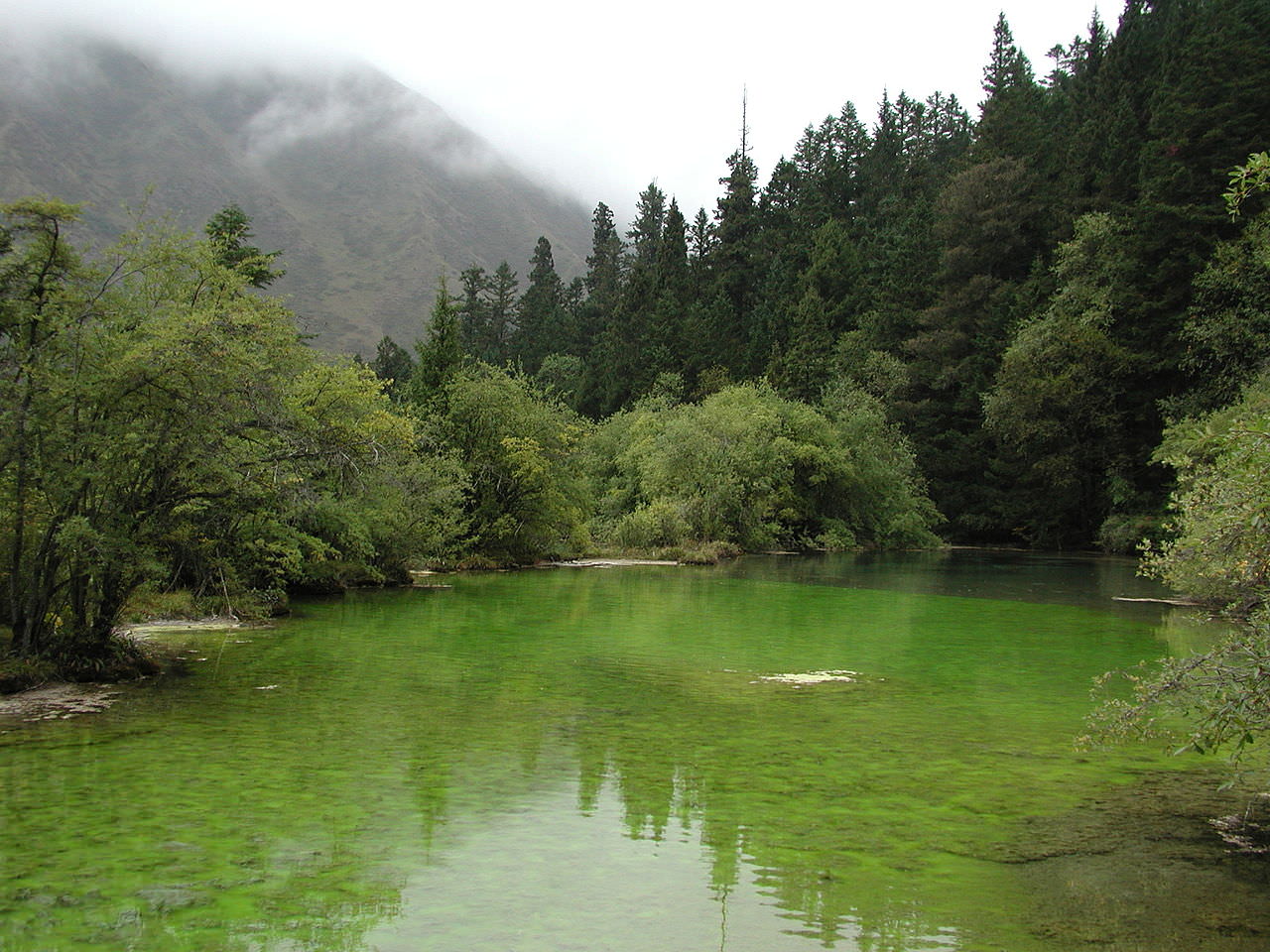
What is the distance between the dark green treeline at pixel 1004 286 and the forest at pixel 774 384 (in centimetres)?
26

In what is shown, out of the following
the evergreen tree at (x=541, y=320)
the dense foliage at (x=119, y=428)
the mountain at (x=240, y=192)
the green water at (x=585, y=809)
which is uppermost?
the mountain at (x=240, y=192)

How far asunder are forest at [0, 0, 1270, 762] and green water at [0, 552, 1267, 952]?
6.00 feet

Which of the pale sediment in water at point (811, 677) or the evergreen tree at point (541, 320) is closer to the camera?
the pale sediment in water at point (811, 677)

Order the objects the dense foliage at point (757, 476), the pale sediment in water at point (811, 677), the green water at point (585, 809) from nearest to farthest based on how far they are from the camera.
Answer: the green water at point (585, 809), the pale sediment in water at point (811, 677), the dense foliage at point (757, 476)

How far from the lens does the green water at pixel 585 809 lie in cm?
628

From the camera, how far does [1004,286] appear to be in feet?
210

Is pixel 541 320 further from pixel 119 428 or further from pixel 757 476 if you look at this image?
pixel 119 428

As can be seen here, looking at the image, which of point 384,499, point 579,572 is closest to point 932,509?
point 579,572

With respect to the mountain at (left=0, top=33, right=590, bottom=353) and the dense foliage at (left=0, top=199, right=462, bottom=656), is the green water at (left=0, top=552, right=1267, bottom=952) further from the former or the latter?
the mountain at (left=0, top=33, right=590, bottom=353)

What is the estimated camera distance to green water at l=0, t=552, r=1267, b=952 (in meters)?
6.28

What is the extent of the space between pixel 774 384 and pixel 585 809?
213 feet

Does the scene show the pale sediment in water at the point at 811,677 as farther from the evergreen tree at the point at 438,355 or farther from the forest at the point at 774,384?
the evergreen tree at the point at 438,355

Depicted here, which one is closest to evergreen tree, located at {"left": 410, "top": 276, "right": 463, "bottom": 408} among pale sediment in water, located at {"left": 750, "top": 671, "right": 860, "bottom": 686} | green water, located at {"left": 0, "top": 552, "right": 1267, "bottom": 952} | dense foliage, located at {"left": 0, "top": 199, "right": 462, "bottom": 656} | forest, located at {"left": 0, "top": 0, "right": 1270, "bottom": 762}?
forest, located at {"left": 0, "top": 0, "right": 1270, "bottom": 762}

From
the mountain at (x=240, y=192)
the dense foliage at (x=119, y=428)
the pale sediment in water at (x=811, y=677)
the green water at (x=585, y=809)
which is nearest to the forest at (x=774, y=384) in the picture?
the dense foliage at (x=119, y=428)
